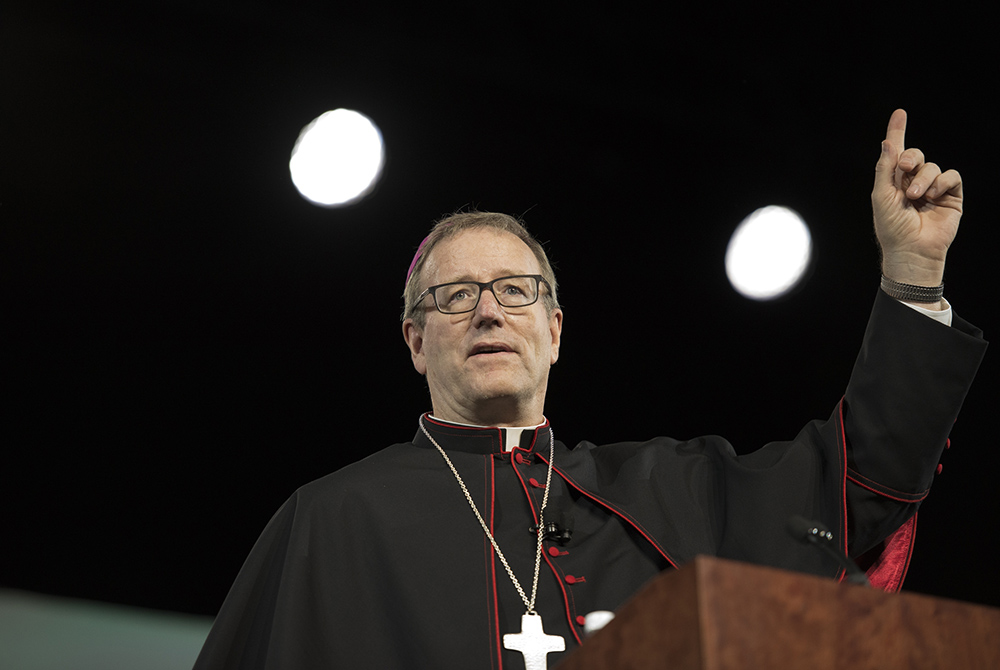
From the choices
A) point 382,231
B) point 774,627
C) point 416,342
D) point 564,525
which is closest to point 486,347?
point 416,342

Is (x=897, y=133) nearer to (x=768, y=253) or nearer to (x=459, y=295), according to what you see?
(x=459, y=295)

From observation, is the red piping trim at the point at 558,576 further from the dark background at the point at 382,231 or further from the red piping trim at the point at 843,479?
the dark background at the point at 382,231

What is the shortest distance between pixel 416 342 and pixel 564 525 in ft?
3.30

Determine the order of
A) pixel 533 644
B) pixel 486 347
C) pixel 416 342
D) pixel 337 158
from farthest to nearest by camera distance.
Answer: pixel 337 158 → pixel 416 342 → pixel 486 347 → pixel 533 644

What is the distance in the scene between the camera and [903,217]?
7.45 ft

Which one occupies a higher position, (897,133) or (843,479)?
(897,133)

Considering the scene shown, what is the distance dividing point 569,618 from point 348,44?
104 inches

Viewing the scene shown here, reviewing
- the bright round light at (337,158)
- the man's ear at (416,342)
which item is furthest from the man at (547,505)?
the bright round light at (337,158)

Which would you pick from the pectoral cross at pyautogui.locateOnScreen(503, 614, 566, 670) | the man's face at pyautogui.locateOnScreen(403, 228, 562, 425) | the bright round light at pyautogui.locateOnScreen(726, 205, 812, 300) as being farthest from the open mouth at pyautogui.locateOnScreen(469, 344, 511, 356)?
the bright round light at pyautogui.locateOnScreen(726, 205, 812, 300)

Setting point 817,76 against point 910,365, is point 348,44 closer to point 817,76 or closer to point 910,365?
point 817,76

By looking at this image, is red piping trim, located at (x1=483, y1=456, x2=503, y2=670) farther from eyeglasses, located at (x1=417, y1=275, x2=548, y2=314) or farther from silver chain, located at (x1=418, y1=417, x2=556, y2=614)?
eyeglasses, located at (x1=417, y1=275, x2=548, y2=314)

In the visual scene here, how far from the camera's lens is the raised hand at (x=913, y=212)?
2.27 metres

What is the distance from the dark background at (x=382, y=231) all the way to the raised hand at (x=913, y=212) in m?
1.80

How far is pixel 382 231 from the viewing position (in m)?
4.23
